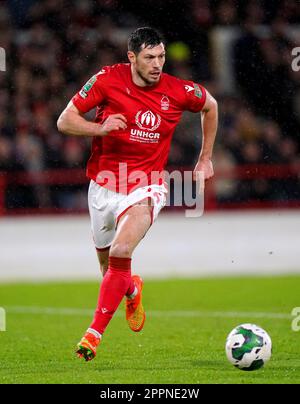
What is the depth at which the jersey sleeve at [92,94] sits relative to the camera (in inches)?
314

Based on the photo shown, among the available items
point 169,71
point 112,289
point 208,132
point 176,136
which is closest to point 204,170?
point 208,132

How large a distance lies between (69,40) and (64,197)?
2.91 meters

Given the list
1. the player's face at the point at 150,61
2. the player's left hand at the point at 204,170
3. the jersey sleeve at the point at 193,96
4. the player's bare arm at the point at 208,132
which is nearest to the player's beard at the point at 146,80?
the player's face at the point at 150,61

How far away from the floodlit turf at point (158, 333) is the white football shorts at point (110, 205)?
0.95m

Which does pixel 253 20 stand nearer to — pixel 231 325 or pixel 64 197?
pixel 64 197

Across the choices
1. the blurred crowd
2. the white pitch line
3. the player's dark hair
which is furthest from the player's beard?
the blurred crowd

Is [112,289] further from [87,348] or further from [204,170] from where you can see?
[204,170]

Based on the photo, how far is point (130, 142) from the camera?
8.16m

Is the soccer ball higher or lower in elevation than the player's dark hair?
lower

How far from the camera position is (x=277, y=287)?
44.7 ft

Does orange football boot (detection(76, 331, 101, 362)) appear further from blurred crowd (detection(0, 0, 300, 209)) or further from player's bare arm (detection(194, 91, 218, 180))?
blurred crowd (detection(0, 0, 300, 209))

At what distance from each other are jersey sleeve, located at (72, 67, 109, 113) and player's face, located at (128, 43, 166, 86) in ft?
→ 0.94

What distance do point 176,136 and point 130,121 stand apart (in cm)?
894

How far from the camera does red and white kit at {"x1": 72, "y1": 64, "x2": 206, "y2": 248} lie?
809 centimetres
